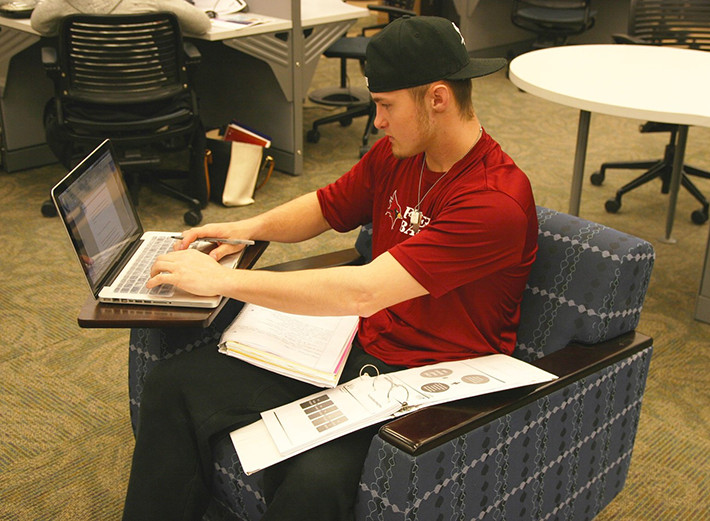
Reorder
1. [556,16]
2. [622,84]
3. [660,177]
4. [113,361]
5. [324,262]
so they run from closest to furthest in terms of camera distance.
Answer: [324,262] < [113,361] < [622,84] < [660,177] < [556,16]

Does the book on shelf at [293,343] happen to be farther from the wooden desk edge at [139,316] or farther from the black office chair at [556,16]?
the black office chair at [556,16]

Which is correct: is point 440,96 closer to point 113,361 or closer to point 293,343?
point 293,343

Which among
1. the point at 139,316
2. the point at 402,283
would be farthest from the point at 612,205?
the point at 139,316

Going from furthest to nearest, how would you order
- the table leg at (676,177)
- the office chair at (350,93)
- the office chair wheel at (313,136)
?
the office chair wheel at (313,136) < the office chair at (350,93) < the table leg at (676,177)

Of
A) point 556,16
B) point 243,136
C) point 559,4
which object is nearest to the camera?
point 243,136

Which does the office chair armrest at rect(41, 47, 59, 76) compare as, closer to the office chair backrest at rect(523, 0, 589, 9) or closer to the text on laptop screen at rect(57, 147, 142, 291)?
the text on laptop screen at rect(57, 147, 142, 291)

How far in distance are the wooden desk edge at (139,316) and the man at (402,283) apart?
0.05m

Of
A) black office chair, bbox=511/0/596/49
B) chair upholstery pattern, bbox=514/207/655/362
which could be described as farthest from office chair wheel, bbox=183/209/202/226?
black office chair, bbox=511/0/596/49

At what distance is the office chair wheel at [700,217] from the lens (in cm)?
355

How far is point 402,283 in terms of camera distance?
1.45m

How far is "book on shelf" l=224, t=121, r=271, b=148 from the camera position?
3768mm

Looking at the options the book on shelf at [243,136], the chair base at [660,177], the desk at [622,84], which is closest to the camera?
the desk at [622,84]

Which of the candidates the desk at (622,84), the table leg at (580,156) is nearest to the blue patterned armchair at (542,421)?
the desk at (622,84)

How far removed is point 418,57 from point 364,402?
2.08 ft
